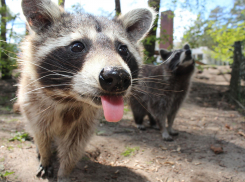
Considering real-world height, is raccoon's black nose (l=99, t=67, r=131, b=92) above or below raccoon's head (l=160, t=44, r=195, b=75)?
above

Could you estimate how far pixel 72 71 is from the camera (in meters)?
1.75

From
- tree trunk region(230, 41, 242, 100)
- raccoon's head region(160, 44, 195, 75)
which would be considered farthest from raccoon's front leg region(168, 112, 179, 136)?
tree trunk region(230, 41, 242, 100)

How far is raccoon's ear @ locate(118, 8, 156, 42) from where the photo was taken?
7.84 ft

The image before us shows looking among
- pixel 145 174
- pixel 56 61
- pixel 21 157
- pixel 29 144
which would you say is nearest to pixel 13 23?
pixel 29 144

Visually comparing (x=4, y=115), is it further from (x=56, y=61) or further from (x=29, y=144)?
(x=56, y=61)

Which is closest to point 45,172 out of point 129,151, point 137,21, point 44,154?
point 44,154

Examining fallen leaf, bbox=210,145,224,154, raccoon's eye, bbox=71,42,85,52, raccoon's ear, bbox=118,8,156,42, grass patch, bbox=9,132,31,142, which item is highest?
raccoon's ear, bbox=118,8,156,42

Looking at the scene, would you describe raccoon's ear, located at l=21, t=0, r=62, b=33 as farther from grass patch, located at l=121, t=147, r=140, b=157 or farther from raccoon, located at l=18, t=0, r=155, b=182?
→ grass patch, located at l=121, t=147, r=140, b=157

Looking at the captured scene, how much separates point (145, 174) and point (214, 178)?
2.84 feet

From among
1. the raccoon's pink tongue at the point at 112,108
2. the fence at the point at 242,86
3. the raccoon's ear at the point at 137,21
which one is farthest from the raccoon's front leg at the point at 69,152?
the fence at the point at 242,86

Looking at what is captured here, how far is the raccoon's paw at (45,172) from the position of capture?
245cm

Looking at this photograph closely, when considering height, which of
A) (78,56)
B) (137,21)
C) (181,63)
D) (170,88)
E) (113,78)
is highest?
(137,21)

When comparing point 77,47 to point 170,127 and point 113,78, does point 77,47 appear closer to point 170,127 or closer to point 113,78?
point 113,78

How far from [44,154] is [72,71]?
1362 millimetres
